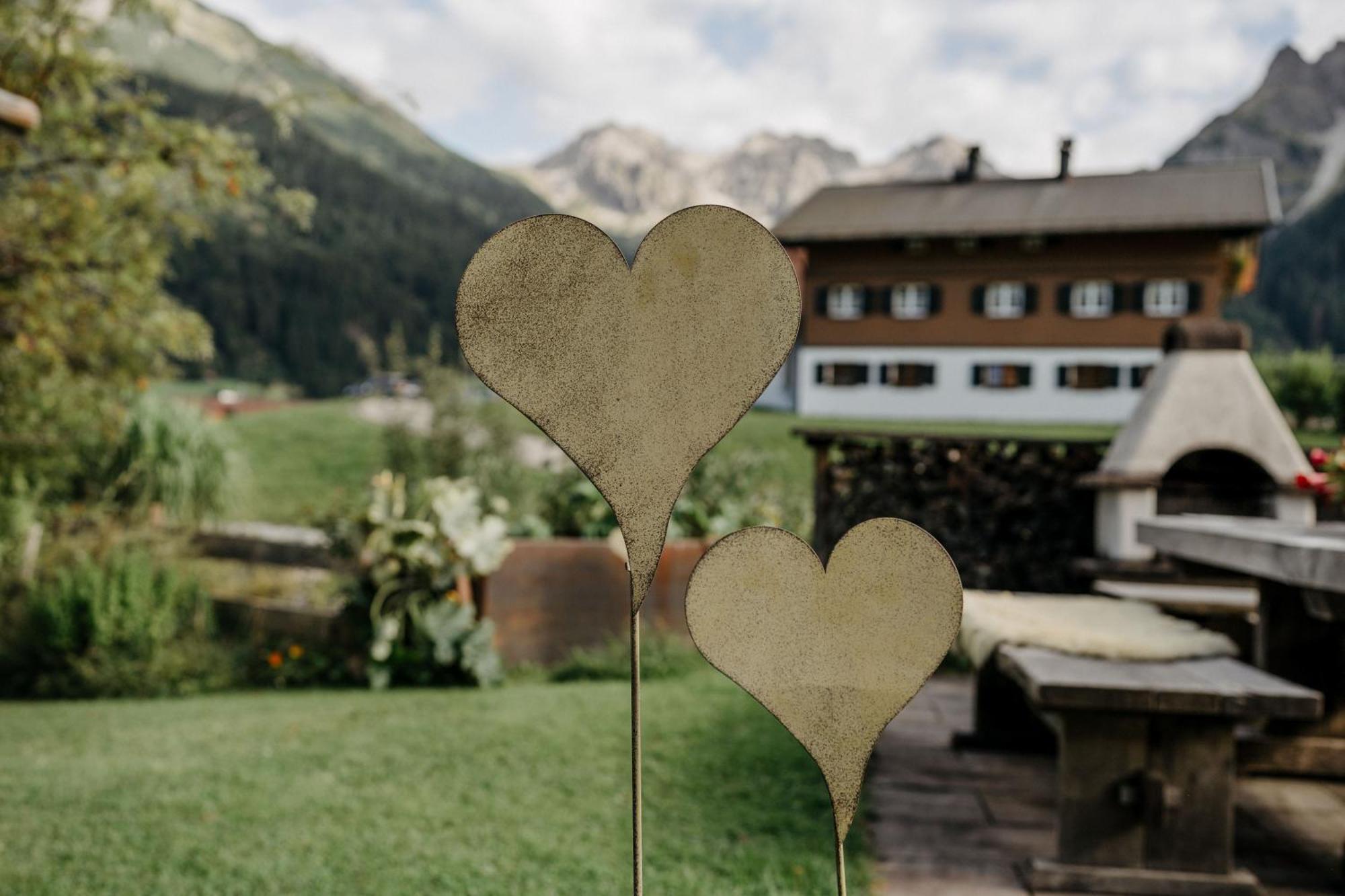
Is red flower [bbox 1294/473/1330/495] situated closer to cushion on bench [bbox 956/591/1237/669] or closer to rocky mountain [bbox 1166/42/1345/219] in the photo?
cushion on bench [bbox 956/591/1237/669]

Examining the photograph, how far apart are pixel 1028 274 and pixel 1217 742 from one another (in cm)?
2431

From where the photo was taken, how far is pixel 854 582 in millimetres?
604

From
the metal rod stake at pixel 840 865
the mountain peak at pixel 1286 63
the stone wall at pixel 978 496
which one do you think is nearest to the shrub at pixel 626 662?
the stone wall at pixel 978 496

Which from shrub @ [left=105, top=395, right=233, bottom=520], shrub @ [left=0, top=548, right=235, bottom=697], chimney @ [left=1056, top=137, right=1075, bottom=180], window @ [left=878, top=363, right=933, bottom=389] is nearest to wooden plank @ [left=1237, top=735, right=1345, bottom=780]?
shrub @ [left=0, top=548, right=235, bottom=697]

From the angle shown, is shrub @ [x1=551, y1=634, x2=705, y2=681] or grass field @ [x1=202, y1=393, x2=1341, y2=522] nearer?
shrub @ [x1=551, y1=634, x2=705, y2=681]

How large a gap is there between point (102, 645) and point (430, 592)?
5.06 ft

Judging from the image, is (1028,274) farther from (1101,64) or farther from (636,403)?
(1101,64)

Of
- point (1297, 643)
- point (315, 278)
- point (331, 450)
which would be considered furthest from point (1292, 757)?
point (315, 278)

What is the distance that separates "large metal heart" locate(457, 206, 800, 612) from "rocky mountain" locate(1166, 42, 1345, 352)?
6752 centimetres

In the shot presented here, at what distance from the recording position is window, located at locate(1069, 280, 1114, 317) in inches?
936

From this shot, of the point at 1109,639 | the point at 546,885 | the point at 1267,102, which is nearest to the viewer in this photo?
the point at 546,885

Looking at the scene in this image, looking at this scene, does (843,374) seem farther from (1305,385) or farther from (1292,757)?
(1292,757)

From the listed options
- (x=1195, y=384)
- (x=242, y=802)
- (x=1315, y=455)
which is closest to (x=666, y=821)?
(x=242, y=802)

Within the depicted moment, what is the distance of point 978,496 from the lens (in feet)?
17.6
